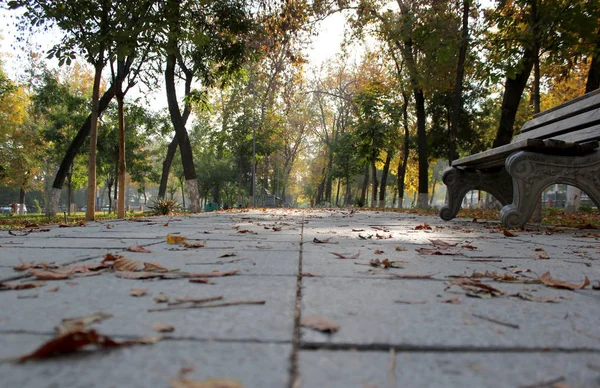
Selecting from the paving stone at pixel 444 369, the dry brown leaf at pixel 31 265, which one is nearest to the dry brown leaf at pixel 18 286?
the dry brown leaf at pixel 31 265

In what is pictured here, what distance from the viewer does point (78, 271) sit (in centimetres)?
199

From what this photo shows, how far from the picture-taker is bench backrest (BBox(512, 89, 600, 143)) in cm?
494

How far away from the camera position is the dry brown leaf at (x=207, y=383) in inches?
31.2

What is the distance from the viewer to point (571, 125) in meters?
5.32

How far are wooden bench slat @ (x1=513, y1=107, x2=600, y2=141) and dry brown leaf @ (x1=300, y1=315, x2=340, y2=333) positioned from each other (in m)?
4.94

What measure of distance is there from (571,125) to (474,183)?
5.52ft

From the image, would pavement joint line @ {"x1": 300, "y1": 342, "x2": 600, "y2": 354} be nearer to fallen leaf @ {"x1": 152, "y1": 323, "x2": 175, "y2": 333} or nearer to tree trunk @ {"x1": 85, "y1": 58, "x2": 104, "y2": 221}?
fallen leaf @ {"x1": 152, "y1": 323, "x2": 175, "y2": 333}

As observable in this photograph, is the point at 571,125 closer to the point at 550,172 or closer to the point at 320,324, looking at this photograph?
the point at 550,172

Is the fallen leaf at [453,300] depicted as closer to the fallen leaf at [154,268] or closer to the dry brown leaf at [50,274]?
the fallen leaf at [154,268]

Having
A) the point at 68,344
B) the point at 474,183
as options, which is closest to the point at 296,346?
the point at 68,344

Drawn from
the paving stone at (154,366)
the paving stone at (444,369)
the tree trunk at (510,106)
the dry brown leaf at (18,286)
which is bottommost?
the paving stone at (444,369)

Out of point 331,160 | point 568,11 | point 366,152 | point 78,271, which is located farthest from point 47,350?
point 331,160

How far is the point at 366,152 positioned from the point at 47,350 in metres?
21.7

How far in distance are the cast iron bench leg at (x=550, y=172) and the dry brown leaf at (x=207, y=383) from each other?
461 centimetres
